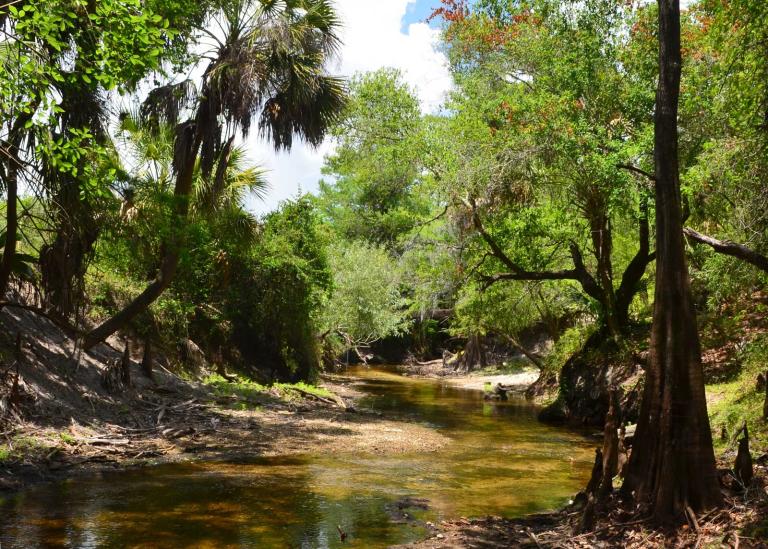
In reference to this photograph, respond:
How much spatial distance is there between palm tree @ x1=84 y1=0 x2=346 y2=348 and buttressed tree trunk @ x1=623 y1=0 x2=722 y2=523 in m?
9.97

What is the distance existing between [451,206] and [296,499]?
11879mm

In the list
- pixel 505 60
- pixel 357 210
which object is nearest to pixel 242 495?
pixel 505 60

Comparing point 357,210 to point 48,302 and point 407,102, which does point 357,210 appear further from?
point 48,302

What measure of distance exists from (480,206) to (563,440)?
674cm

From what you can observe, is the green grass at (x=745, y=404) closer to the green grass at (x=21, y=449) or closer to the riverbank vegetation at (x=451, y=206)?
the riverbank vegetation at (x=451, y=206)

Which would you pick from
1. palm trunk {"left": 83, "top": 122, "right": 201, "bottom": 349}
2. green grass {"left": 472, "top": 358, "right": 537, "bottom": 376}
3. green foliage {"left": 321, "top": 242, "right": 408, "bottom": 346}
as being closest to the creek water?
palm trunk {"left": 83, "top": 122, "right": 201, "bottom": 349}

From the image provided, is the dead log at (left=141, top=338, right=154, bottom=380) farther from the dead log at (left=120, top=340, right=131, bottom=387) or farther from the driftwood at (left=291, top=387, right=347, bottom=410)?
the driftwood at (left=291, top=387, right=347, bottom=410)

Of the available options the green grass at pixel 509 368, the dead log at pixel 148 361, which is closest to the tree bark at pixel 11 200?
the dead log at pixel 148 361

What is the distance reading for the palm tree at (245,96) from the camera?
50.9ft

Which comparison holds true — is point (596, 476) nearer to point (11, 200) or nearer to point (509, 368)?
point (11, 200)

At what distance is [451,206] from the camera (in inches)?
793

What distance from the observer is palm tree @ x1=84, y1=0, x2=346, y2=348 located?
15508 millimetres

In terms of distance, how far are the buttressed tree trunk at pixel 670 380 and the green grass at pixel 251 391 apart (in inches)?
468

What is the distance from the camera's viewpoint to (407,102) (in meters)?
22.1
